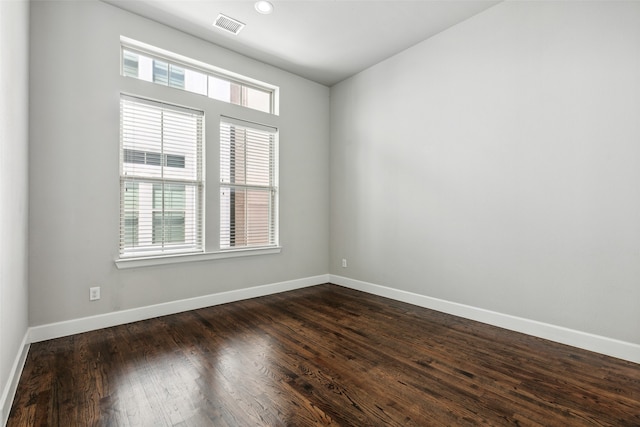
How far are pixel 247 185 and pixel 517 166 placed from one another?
3.04 m

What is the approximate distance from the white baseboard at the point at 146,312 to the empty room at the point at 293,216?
2 centimetres

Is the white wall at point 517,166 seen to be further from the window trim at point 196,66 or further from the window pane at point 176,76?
the window pane at point 176,76

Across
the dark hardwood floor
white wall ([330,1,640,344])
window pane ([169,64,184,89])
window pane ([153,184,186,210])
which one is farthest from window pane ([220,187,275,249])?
white wall ([330,1,640,344])

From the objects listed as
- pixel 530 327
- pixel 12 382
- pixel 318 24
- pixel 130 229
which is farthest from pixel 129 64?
pixel 530 327

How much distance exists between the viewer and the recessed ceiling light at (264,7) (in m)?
2.90

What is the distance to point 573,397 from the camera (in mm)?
1813

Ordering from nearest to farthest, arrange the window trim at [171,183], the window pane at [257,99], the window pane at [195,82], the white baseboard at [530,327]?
the white baseboard at [530,327] → the window trim at [171,183] → the window pane at [195,82] → the window pane at [257,99]

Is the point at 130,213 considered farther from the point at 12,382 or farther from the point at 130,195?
the point at 12,382

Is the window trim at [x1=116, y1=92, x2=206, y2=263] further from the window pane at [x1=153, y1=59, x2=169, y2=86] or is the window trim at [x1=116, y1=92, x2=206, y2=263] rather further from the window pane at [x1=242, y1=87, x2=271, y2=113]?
the window pane at [x1=242, y1=87, x2=271, y2=113]

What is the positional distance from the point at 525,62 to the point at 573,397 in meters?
2.74

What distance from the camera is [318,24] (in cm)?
327

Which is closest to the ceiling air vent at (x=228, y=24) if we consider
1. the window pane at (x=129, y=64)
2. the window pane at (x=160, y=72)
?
the window pane at (x=160, y=72)

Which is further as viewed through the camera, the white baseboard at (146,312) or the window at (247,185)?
the window at (247,185)

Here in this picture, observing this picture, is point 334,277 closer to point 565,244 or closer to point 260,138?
point 260,138
